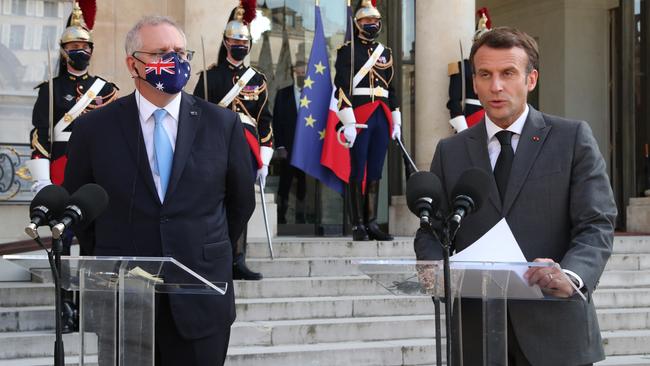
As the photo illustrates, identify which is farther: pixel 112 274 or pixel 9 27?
pixel 9 27

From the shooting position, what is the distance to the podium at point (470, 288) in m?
3.26

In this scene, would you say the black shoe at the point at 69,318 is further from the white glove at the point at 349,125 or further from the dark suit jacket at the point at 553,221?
the dark suit jacket at the point at 553,221

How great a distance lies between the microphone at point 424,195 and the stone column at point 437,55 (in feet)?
29.5

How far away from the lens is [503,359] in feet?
11.1

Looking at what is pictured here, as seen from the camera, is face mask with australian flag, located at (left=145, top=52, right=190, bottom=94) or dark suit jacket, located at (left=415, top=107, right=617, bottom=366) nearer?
dark suit jacket, located at (left=415, top=107, right=617, bottom=366)

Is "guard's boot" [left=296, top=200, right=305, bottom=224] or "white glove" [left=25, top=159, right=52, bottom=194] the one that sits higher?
"white glove" [left=25, top=159, right=52, bottom=194]

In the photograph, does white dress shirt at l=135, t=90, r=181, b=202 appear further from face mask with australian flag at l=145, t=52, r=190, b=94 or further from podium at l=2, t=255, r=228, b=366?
podium at l=2, t=255, r=228, b=366

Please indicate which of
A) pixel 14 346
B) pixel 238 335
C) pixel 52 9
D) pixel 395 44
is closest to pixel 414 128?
pixel 395 44

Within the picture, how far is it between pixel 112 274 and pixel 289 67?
382 inches

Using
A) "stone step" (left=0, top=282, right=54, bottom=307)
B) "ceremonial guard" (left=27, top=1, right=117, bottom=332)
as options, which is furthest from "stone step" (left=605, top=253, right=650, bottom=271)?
"stone step" (left=0, top=282, right=54, bottom=307)

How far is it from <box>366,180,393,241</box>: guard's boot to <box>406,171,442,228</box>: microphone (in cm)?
726

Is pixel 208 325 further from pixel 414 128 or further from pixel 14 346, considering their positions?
pixel 414 128

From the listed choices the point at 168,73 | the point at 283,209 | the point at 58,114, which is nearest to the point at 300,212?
the point at 283,209

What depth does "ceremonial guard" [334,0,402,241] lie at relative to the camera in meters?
10.4
